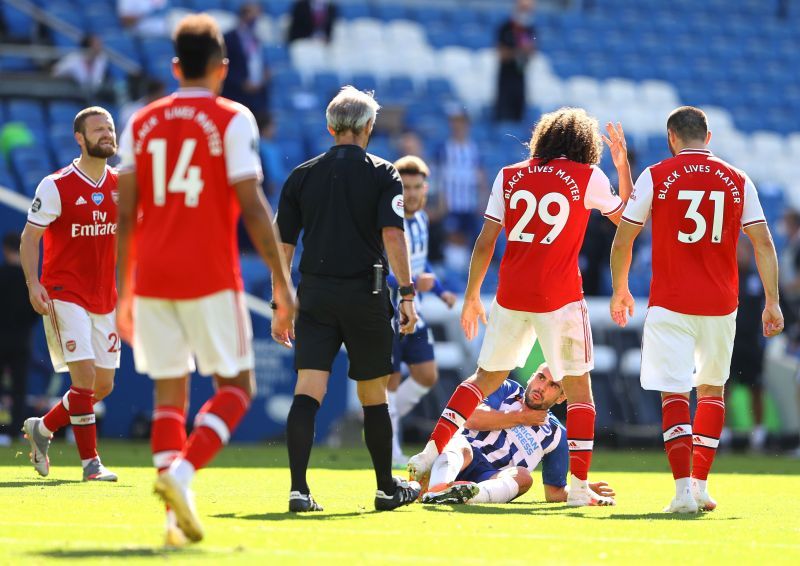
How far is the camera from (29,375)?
15258mm

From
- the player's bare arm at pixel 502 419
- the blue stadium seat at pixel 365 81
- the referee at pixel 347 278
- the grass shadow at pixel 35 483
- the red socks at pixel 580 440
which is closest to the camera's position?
the referee at pixel 347 278

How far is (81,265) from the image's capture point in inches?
395

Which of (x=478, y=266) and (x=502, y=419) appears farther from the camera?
(x=502, y=419)

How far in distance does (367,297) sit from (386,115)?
13.6 meters

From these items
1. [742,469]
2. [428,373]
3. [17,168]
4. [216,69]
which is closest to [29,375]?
[17,168]

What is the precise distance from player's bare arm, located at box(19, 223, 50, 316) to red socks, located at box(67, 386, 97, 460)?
0.62 meters

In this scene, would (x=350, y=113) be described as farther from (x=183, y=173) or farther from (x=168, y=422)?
(x=168, y=422)

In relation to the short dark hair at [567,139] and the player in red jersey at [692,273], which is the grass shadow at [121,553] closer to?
the player in red jersey at [692,273]

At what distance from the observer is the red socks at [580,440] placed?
869 cm

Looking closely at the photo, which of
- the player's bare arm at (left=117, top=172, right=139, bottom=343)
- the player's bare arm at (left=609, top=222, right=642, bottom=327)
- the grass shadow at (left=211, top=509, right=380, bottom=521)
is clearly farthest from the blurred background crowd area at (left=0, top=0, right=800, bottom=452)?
the player's bare arm at (left=117, top=172, right=139, bottom=343)

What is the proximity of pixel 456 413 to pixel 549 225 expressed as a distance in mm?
1280

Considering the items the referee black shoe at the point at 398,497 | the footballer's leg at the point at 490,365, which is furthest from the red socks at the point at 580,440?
the referee black shoe at the point at 398,497

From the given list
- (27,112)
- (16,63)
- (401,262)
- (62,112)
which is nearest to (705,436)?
(401,262)

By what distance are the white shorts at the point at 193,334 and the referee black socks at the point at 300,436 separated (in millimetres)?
1428
